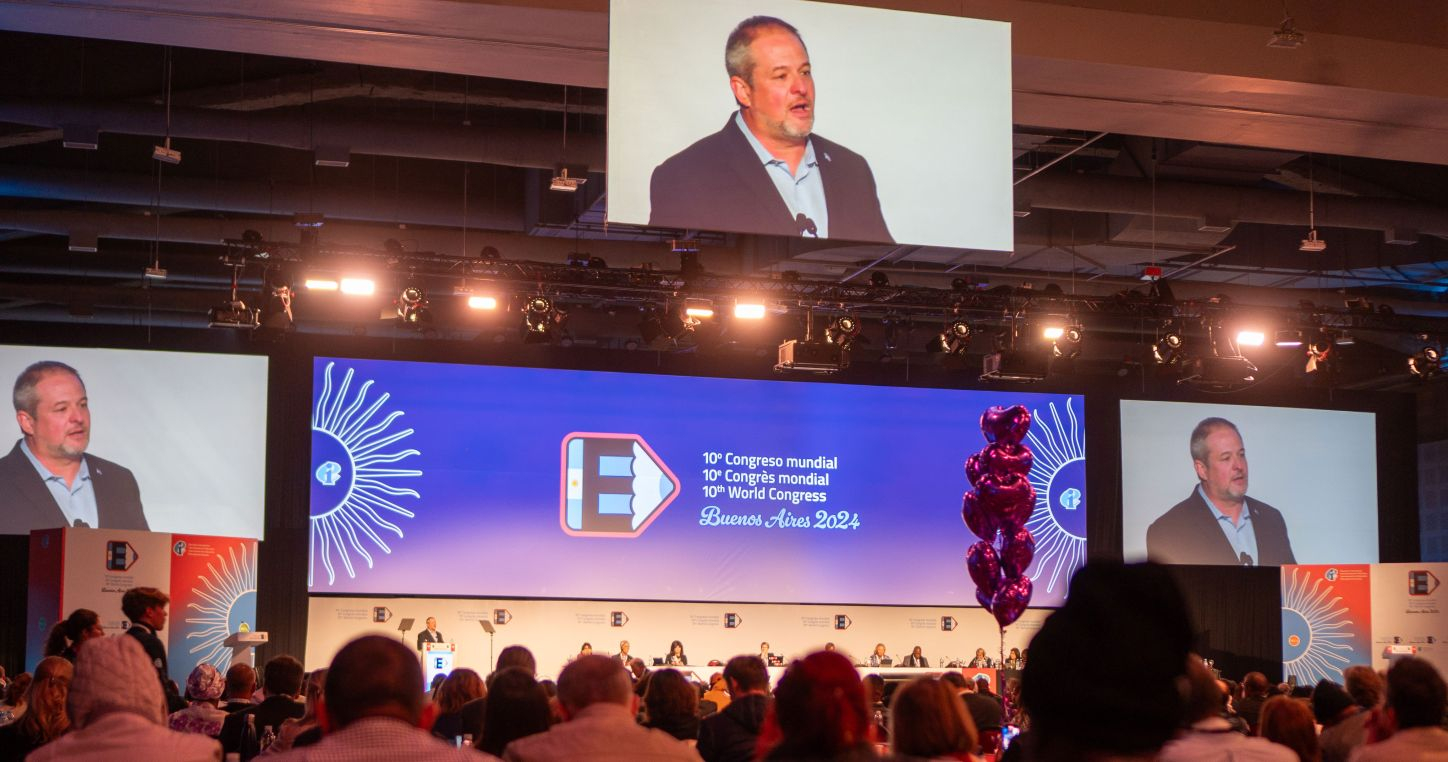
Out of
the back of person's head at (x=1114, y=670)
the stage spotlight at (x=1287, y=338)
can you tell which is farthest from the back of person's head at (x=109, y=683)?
the stage spotlight at (x=1287, y=338)

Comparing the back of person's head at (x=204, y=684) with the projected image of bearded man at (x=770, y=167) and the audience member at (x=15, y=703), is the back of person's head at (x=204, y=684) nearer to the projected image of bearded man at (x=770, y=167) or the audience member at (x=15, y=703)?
the audience member at (x=15, y=703)

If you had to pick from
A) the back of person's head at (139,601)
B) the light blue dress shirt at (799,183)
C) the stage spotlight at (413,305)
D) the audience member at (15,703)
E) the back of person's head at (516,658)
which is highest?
the stage spotlight at (413,305)

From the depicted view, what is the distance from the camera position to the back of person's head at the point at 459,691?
17.5ft

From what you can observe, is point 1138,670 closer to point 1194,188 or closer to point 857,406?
point 1194,188

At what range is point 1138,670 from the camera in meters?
1.02

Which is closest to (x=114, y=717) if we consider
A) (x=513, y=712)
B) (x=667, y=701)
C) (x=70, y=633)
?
(x=513, y=712)

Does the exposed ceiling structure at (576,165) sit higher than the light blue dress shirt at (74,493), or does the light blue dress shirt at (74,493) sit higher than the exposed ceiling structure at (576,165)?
the exposed ceiling structure at (576,165)

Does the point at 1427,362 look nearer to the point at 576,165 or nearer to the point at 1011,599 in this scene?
the point at 1011,599

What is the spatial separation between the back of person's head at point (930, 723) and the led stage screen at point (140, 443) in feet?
43.5

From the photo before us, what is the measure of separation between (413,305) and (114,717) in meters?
10.3

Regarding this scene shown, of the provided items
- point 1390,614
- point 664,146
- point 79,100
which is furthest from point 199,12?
point 1390,614

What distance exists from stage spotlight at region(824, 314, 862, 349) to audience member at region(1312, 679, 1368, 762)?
28.0 feet

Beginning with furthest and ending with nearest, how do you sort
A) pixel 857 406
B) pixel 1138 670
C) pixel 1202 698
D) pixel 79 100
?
pixel 857 406 → pixel 79 100 → pixel 1202 698 → pixel 1138 670

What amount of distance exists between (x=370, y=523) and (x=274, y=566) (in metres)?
1.23
